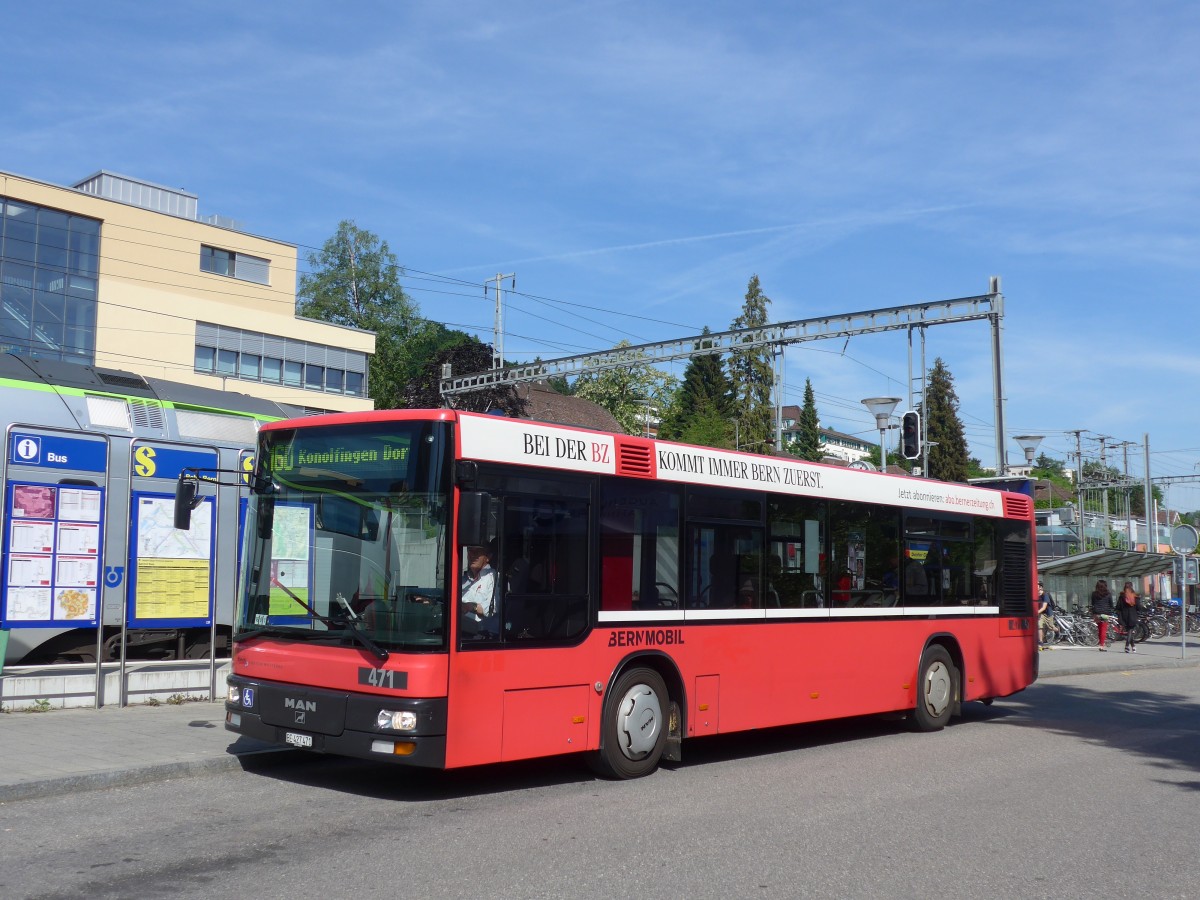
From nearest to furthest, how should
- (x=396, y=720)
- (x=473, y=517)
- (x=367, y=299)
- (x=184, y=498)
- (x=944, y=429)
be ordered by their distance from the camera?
(x=396, y=720) → (x=473, y=517) → (x=184, y=498) → (x=367, y=299) → (x=944, y=429)

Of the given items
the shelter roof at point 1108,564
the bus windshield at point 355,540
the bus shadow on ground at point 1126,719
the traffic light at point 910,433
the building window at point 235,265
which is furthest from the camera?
the building window at point 235,265

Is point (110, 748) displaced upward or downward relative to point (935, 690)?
downward

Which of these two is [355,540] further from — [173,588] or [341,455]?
[173,588]

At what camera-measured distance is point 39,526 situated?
12133mm

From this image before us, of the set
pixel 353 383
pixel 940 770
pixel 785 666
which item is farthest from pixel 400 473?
pixel 353 383

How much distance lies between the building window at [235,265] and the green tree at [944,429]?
61007 mm

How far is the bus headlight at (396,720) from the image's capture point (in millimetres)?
8328

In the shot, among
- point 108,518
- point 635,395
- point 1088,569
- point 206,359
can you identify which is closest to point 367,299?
point 635,395

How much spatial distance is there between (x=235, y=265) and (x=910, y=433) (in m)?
33.5

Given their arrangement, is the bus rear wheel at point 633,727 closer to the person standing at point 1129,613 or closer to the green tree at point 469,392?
the person standing at point 1129,613

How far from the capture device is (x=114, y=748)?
10.0 metres

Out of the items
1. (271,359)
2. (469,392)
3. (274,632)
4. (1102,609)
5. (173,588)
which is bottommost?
(1102,609)

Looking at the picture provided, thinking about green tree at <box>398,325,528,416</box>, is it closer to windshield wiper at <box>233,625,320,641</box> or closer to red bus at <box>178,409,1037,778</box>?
red bus at <box>178,409,1037,778</box>

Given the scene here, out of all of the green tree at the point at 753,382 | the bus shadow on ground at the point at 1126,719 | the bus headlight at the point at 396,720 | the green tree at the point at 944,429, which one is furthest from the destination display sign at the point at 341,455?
the green tree at the point at 944,429
